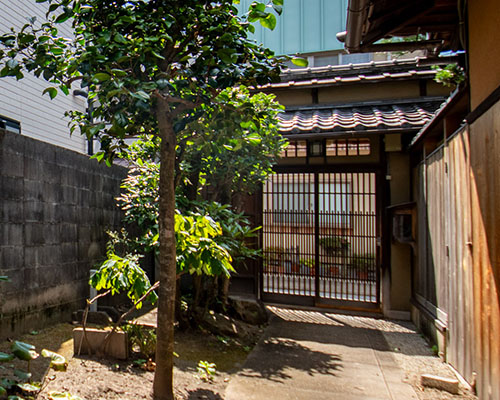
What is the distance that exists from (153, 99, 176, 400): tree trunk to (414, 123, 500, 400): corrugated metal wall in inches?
109

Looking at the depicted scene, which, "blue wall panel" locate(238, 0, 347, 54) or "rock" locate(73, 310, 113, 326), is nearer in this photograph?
"rock" locate(73, 310, 113, 326)

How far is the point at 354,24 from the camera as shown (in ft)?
13.7

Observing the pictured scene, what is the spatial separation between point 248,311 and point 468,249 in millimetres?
3764

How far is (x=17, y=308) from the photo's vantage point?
13.6ft

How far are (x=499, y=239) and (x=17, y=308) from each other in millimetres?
5064

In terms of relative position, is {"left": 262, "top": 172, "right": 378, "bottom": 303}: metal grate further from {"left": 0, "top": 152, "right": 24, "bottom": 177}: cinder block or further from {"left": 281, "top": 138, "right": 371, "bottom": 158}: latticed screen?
{"left": 0, "top": 152, "right": 24, "bottom": 177}: cinder block

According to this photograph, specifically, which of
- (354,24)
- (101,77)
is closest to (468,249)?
(354,24)

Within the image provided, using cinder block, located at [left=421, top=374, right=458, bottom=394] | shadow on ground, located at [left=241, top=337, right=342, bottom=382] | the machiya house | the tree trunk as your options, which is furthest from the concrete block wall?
cinder block, located at [left=421, top=374, right=458, bottom=394]

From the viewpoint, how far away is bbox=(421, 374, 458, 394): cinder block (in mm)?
3682

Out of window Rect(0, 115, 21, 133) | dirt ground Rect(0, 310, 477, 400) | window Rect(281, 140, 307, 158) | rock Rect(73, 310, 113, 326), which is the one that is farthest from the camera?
window Rect(281, 140, 307, 158)

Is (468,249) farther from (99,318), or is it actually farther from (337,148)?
(99,318)

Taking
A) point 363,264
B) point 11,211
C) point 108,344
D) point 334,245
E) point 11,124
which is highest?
point 11,124

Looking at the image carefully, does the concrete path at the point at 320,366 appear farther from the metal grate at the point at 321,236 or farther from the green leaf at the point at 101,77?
the green leaf at the point at 101,77

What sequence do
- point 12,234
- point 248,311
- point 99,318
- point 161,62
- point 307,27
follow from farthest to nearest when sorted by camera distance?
point 307,27 → point 248,311 → point 99,318 → point 12,234 → point 161,62
